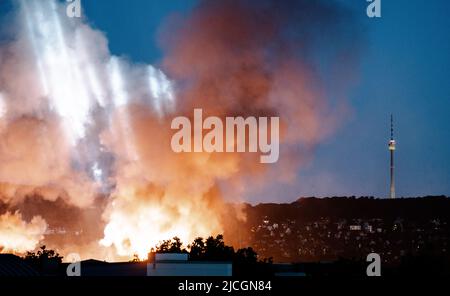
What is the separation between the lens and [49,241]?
13975 centimetres

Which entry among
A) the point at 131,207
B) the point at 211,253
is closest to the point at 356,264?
the point at 211,253

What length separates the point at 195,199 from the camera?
373ft
